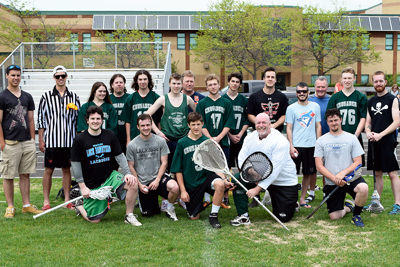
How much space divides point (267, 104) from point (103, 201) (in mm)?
3322

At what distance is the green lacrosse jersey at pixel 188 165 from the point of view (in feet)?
19.1

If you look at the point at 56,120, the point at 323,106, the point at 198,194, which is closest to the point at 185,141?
the point at 198,194

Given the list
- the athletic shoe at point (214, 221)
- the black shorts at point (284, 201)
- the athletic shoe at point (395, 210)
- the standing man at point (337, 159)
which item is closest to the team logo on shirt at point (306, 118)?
the standing man at point (337, 159)

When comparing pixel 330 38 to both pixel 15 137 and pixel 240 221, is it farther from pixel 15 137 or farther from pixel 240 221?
pixel 15 137

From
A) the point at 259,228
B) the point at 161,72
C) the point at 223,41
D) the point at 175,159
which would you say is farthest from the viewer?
the point at 223,41

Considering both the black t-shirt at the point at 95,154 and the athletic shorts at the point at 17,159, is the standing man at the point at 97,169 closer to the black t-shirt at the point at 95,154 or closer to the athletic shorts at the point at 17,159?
the black t-shirt at the point at 95,154

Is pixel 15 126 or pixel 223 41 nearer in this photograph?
pixel 15 126

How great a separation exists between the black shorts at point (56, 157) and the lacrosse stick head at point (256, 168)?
3101 mm

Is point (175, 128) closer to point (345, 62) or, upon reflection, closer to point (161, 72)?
point (161, 72)

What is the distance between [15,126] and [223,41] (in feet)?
109

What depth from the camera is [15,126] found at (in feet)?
19.6

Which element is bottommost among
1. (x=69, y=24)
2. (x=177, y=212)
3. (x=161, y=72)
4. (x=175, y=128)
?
(x=177, y=212)

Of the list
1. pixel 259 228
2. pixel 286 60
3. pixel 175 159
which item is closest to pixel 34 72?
pixel 175 159

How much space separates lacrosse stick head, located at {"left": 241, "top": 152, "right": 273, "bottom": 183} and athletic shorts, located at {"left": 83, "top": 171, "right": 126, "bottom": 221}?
6.21ft
